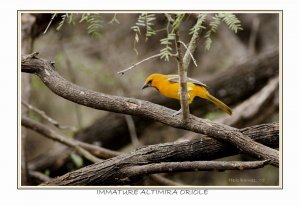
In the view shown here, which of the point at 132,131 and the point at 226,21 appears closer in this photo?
the point at 226,21

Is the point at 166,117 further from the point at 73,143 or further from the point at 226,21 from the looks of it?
the point at 73,143

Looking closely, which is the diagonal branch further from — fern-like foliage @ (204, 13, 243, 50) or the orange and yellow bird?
fern-like foliage @ (204, 13, 243, 50)

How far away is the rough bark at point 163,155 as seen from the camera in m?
3.61

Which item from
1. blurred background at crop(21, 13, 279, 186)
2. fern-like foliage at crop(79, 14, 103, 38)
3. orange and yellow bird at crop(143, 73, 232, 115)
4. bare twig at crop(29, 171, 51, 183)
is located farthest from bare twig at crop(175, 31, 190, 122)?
bare twig at crop(29, 171, 51, 183)

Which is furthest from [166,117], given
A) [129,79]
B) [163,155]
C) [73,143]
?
[129,79]

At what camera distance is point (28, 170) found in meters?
5.05

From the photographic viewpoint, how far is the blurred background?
5391 millimetres

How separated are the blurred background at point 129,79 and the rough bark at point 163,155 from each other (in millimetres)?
1026

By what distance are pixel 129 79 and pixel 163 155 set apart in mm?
2576

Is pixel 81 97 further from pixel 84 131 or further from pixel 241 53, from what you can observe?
pixel 241 53

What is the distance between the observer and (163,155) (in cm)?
363

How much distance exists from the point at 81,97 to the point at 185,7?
41.1 inches

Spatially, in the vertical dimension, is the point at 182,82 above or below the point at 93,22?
below

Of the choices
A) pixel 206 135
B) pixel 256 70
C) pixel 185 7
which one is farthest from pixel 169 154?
pixel 256 70
